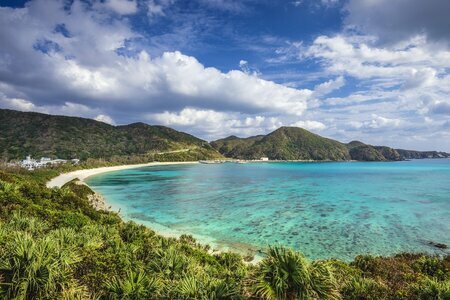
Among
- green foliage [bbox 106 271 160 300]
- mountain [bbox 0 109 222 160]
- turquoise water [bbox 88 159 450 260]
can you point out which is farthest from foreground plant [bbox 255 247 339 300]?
mountain [bbox 0 109 222 160]

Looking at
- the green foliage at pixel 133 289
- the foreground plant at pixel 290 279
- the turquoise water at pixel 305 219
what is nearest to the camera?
the foreground plant at pixel 290 279

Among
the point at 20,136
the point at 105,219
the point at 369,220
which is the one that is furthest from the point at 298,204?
the point at 20,136

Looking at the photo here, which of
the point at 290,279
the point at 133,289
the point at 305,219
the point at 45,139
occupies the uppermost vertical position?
the point at 45,139

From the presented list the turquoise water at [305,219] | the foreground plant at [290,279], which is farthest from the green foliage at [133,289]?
the turquoise water at [305,219]

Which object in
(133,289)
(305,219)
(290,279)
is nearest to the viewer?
(290,279)

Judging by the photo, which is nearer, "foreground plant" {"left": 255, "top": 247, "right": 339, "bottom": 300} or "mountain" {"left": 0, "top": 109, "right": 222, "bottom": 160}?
"foreground plant" {"left": 255, "top": 247, "right": 339, "bottom": 300}

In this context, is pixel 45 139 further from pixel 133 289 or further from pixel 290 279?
pixel 290 279

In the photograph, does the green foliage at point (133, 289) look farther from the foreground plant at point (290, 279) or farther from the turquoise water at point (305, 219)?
the turquoise water at point (305, 219)

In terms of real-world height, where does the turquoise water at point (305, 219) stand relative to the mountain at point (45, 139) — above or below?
below

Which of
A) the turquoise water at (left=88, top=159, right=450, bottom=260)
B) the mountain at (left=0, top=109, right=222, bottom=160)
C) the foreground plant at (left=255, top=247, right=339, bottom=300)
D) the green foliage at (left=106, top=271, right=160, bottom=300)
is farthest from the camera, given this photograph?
the mountain at (left=0, top=109, right=222, bottom=160)

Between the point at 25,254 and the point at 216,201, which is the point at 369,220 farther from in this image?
the point at 25,254

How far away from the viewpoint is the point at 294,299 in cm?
741

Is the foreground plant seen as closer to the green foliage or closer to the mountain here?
the green foliage

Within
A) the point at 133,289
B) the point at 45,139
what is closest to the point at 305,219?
the point at 133,289
